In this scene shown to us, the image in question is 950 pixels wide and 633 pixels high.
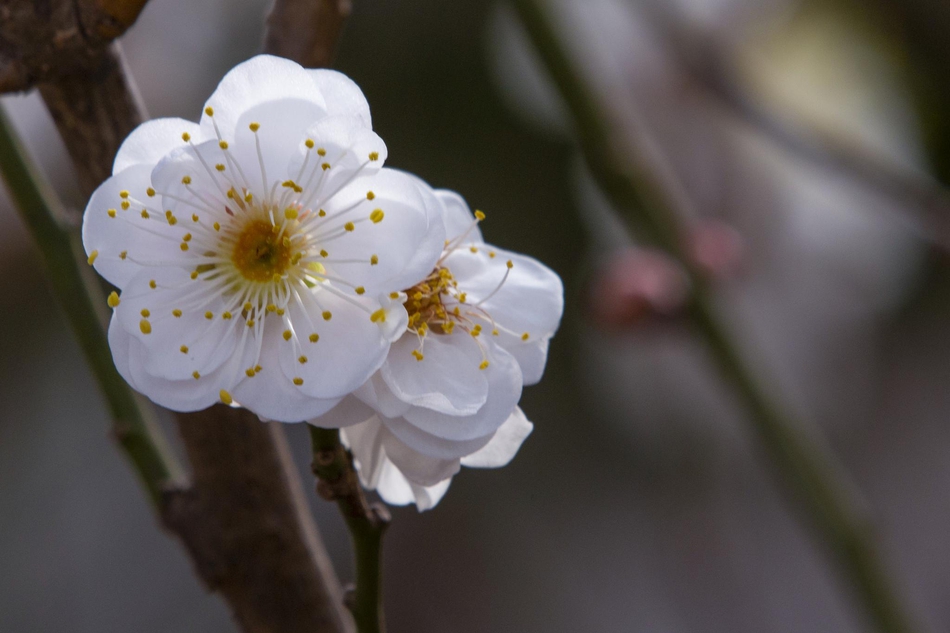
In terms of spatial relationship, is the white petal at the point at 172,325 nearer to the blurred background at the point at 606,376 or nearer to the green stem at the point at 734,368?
the green stem at the point at 734,368

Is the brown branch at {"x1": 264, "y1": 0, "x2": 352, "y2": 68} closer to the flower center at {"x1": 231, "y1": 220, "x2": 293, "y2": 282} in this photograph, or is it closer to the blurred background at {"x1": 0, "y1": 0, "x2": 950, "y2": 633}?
the flower center at {"x1": 231, "y1": 220, "x2": 293, "y2": 282}

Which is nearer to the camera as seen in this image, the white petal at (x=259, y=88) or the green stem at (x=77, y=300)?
the white petal at (x=259, y=88)

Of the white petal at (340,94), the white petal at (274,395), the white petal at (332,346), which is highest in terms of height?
the white petal at (340,94)

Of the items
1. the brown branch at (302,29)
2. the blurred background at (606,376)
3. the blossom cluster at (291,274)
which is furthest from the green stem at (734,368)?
the blurred background at (606,376)

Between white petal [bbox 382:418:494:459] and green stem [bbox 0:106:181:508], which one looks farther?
green stem [bbox 0:106:181:508]

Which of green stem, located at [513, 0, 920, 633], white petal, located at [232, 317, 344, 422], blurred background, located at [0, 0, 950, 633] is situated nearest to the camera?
white petal, located at [232, 317, 344, 422]

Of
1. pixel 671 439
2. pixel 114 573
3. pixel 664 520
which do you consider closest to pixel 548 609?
pixel 664 520

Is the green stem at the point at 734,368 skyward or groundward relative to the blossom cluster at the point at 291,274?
groundward

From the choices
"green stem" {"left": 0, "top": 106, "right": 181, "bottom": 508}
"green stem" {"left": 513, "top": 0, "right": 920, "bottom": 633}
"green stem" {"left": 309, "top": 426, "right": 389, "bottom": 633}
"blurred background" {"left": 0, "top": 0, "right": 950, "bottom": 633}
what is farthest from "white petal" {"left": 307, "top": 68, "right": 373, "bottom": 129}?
"blurred background" {"left": 0, "top": 0, "right": 950, "bottom": 633}
